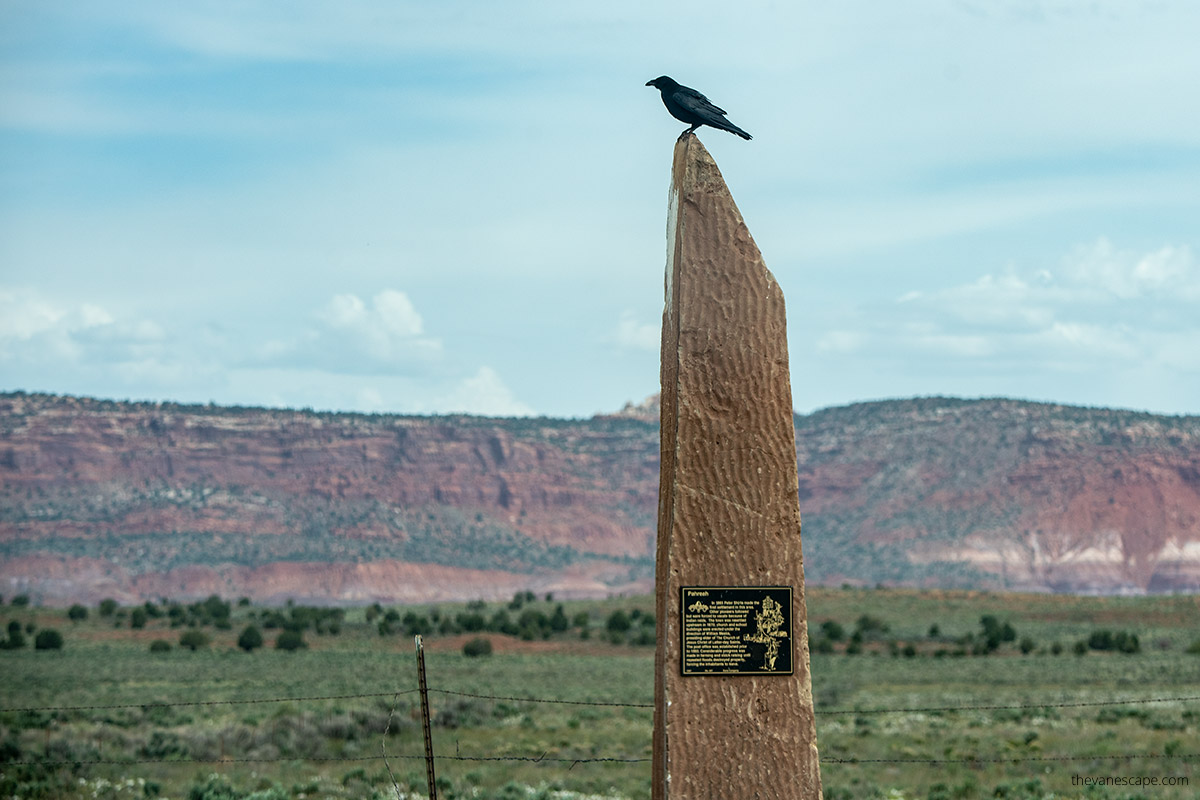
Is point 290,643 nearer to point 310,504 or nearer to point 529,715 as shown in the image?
point 529,715

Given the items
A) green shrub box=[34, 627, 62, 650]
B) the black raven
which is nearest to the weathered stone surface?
the black raven

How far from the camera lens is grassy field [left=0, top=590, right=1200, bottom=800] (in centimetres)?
1506

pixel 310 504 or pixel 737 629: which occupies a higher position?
pixel 310 504

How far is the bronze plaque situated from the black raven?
118 inches

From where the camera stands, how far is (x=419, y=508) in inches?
4230

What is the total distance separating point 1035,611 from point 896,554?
35.4m

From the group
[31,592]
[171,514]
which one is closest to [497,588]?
[171,514]

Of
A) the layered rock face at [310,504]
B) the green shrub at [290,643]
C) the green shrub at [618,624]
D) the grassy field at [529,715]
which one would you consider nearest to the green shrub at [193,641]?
the grassy field at [529,715]

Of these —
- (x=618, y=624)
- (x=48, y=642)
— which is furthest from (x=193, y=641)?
(x=618, y=624)

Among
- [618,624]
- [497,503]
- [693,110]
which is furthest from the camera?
[497,503]

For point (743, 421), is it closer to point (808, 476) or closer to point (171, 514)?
point (171, 514)

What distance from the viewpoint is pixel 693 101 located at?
872cm

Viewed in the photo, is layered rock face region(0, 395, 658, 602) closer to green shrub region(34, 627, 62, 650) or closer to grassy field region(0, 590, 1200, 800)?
grassy field region(0, 590, 1200, 800)

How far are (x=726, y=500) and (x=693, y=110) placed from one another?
260 centimetres
